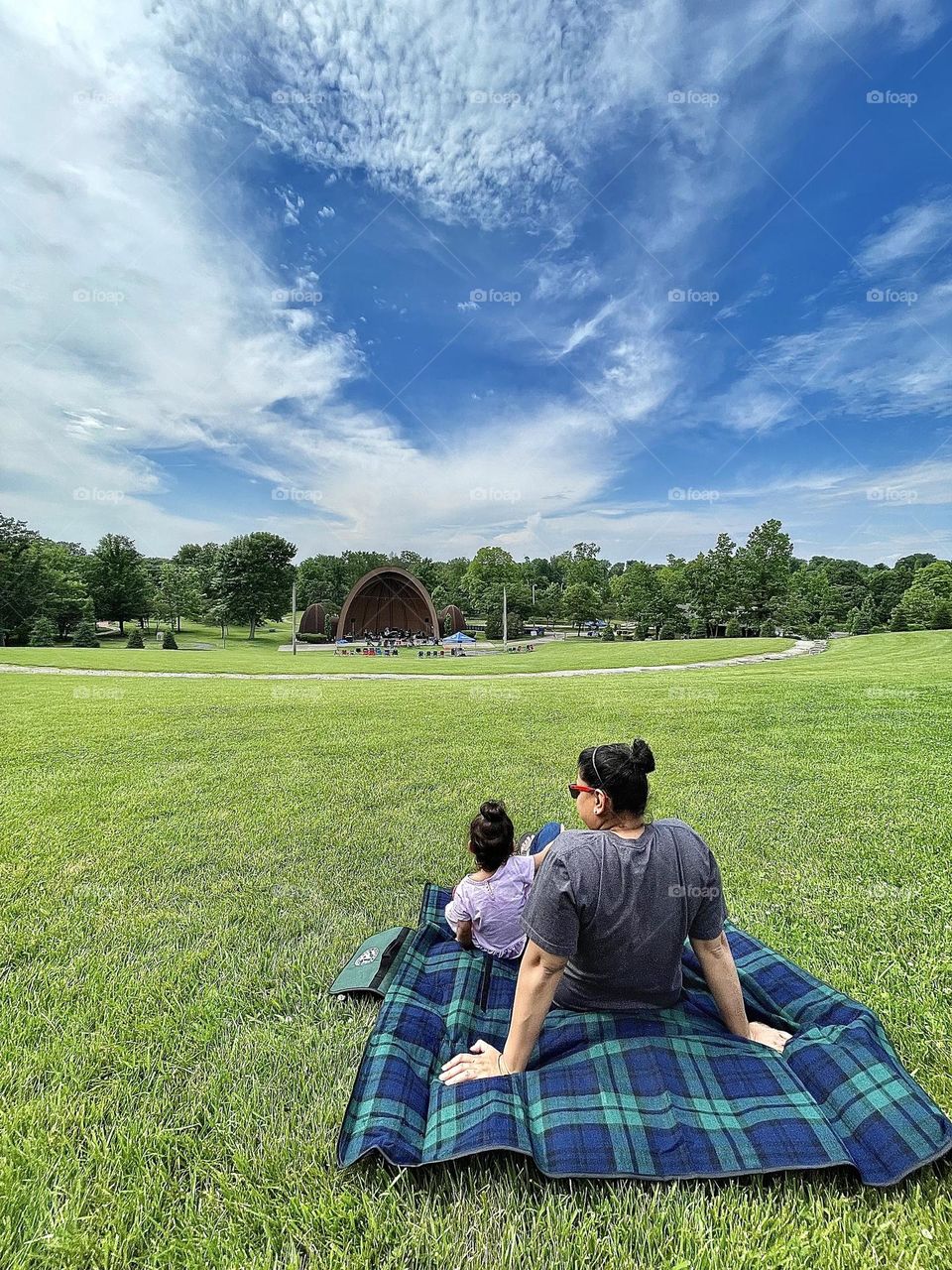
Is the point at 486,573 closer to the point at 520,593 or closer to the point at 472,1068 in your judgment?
the point at 520,593

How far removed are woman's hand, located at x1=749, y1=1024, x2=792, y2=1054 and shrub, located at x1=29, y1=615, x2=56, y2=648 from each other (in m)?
52.9

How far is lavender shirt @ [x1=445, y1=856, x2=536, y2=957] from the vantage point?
310 centimetres

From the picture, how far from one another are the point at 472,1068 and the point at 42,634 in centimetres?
5253

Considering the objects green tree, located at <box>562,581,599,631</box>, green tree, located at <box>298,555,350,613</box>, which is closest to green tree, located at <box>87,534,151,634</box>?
green tree, located at <box>298,555,350,613</box>

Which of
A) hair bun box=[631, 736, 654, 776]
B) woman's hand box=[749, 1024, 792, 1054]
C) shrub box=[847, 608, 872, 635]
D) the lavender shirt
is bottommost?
woman's hand box=[749, 1024, 792, 1054]

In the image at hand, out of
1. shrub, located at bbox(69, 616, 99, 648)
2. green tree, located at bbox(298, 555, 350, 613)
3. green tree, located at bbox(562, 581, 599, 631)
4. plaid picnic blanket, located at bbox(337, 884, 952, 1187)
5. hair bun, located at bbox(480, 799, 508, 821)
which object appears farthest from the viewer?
green tree, located at bbox(298, 555, 350, 613)

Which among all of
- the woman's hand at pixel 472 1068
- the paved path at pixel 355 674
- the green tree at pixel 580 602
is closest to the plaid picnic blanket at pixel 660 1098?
the woman's hand at pixel 472 1068

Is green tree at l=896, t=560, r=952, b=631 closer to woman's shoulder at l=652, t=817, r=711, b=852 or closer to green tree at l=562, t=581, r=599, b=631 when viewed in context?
green tree at l=562, t=581, r=599, b=631

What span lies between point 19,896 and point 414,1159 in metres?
3.73

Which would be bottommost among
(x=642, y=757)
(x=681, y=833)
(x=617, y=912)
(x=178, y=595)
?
(x=617, y=912)

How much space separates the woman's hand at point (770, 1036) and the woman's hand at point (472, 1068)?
1.10m

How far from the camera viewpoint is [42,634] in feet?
141

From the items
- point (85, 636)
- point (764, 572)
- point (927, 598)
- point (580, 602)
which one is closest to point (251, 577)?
point (85, 636)

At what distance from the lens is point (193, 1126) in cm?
225
